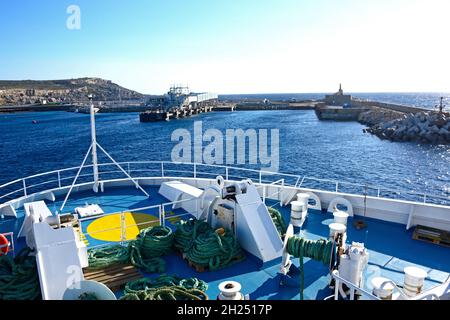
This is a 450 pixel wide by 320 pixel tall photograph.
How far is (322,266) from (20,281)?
4964mm

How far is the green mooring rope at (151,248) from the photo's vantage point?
6066 millimetres

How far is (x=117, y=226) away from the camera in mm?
8070

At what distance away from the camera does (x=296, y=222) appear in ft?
25.3

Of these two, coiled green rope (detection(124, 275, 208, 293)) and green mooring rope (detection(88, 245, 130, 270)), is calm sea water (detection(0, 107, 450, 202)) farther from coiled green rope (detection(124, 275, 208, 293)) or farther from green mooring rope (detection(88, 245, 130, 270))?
coiled green rope (detection(124, 275, 208, 293))

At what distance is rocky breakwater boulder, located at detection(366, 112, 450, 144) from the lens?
42.6 metres

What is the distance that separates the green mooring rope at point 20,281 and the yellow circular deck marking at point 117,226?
2.05 metres

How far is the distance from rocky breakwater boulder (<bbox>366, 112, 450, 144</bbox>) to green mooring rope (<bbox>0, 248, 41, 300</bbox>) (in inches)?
1872

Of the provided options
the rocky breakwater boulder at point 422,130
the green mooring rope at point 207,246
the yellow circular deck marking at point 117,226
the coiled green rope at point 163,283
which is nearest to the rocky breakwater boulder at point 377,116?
the rocky breakwater boulder at point 422,130

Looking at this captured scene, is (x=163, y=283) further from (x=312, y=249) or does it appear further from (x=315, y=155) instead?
(x=315, y=155)

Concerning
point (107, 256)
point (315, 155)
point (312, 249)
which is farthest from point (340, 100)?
point (107, 256)

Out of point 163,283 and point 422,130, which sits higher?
point 422,130

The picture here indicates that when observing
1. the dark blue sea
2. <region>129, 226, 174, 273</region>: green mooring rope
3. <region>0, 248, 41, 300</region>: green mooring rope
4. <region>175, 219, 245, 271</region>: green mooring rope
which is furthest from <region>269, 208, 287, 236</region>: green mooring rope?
the dark blue sea

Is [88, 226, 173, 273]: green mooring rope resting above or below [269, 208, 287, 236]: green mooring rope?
below
